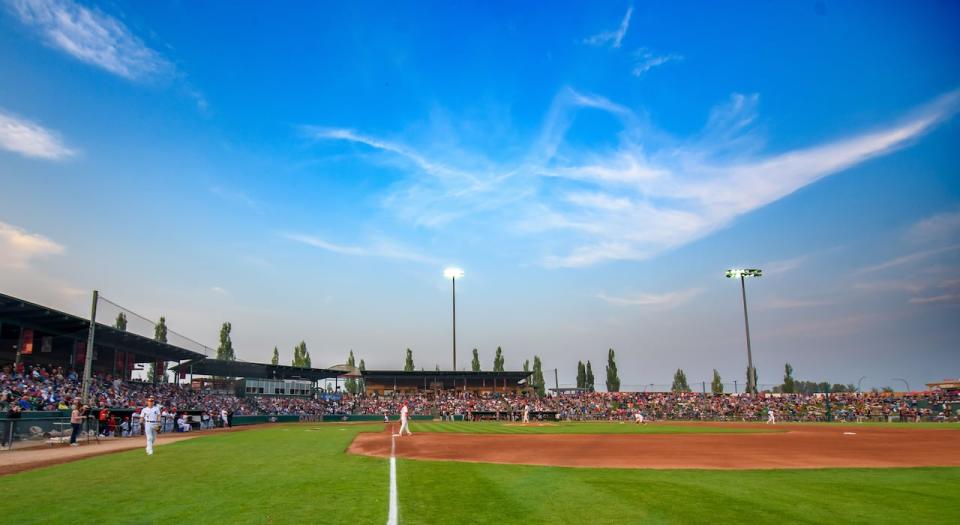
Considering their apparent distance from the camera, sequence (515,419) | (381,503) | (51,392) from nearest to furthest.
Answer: (381,503)
(51,392)
(515,419)

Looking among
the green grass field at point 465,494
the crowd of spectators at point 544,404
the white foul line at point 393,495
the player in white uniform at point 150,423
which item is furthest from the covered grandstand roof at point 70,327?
the white foul line at point 393,495

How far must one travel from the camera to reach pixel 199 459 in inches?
639

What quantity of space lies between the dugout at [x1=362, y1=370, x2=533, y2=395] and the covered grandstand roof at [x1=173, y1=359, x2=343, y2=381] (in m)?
7.26

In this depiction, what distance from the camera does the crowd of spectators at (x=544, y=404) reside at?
45219mm

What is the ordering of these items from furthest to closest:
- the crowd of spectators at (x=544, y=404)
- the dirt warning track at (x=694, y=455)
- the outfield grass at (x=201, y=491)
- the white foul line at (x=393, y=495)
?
1. the crowd of spectators at (x=544, y=404)
2. the dirt warning track at (x=694, y=455)
3. the outfield grass at (x=201, y=491)
4. the white foul line at (x=393, y=495)

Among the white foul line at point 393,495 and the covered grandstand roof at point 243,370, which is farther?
the covered grandstand roof at point 243,370

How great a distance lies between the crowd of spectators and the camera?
4522 centimetres

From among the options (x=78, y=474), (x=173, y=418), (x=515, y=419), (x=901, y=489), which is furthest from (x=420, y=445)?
(x=515, y=419)

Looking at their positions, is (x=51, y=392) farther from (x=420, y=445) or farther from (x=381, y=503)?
(x=381, y=503)

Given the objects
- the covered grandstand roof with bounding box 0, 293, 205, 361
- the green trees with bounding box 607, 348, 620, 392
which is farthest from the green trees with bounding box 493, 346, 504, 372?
the covered grandstand roof with bounding box 0, 293, 205, 361

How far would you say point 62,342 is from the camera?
154 feet

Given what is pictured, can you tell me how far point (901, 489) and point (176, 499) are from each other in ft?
45.6

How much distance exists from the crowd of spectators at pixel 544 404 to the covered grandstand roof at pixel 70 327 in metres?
3.36

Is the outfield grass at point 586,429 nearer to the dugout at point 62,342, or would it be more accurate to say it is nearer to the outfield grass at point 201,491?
the outfield grass at point 201,491
